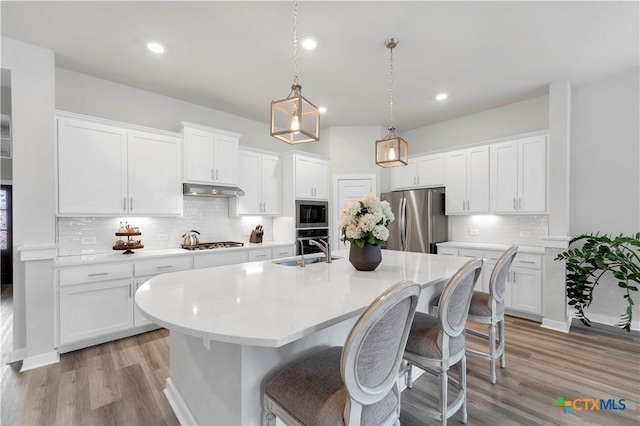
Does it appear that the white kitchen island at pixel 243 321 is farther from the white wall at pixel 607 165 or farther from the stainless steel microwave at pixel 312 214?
the white wall at pixel 607 165

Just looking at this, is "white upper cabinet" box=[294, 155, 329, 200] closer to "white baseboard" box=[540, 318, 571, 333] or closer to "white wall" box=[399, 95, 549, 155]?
"white wall" box=[399, 95, 549, 155]

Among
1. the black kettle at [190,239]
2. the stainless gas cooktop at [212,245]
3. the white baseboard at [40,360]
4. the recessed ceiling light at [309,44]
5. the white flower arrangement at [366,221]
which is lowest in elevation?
the white baseboard at [40,360]

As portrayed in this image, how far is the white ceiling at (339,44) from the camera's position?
2.28m

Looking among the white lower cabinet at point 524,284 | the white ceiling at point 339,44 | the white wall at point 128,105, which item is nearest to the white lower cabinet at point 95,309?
the white wall at point 128,105

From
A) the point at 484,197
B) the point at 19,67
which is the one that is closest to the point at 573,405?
the point at 484,197

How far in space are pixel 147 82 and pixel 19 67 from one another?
1104 mm

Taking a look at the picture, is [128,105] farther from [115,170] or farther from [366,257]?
[366,257]

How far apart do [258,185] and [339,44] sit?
8.13 ft

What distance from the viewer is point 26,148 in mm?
2617

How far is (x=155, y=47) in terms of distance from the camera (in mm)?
2736

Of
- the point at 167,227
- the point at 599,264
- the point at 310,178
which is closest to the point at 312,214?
the point at 310,178

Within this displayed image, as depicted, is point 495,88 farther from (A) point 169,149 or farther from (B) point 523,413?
(A) point 169,149

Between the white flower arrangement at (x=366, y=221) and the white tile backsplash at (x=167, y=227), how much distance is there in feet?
9.18

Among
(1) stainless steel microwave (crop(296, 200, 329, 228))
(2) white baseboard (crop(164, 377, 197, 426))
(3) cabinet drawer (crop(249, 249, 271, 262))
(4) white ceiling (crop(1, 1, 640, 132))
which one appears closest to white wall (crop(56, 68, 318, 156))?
(4) white ceiling (crop(1, 1, 640, 132))
